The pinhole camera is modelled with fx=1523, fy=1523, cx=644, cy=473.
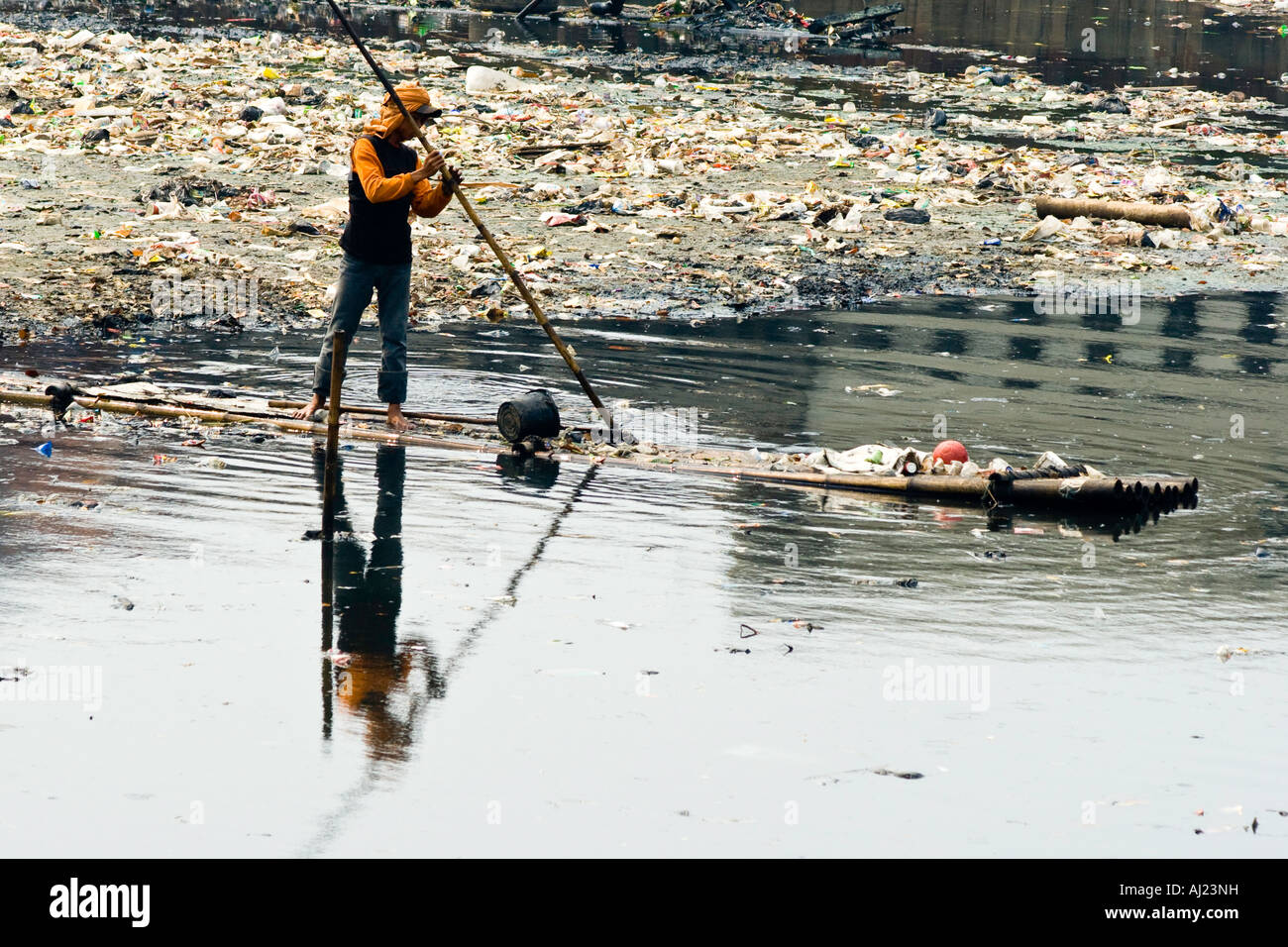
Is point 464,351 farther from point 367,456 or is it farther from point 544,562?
point 544,562

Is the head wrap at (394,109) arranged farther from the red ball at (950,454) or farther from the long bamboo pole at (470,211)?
the red ball at (950,454)

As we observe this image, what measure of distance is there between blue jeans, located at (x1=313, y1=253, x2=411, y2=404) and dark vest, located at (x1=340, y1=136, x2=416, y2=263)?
61mm

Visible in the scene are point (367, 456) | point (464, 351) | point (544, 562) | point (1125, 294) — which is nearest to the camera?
point (544, 562)

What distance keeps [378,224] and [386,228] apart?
0.04 meters

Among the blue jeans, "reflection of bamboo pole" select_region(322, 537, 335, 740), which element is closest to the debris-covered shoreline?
the blue jeans

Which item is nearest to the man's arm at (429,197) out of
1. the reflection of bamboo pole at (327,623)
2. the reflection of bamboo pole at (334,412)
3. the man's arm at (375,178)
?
the man's arm at (375,178)

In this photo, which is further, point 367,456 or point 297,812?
point 367,456

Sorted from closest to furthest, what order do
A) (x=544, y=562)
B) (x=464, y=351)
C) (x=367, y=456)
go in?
(x=544, y=562), (x=367, y=456), (x=464, y=351)

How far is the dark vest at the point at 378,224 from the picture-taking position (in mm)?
7344

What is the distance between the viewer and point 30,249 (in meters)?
10.9

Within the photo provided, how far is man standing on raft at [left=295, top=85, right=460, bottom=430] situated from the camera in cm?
714

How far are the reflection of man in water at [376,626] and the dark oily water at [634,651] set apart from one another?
0.02 meters

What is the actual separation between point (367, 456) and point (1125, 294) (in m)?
6.85
